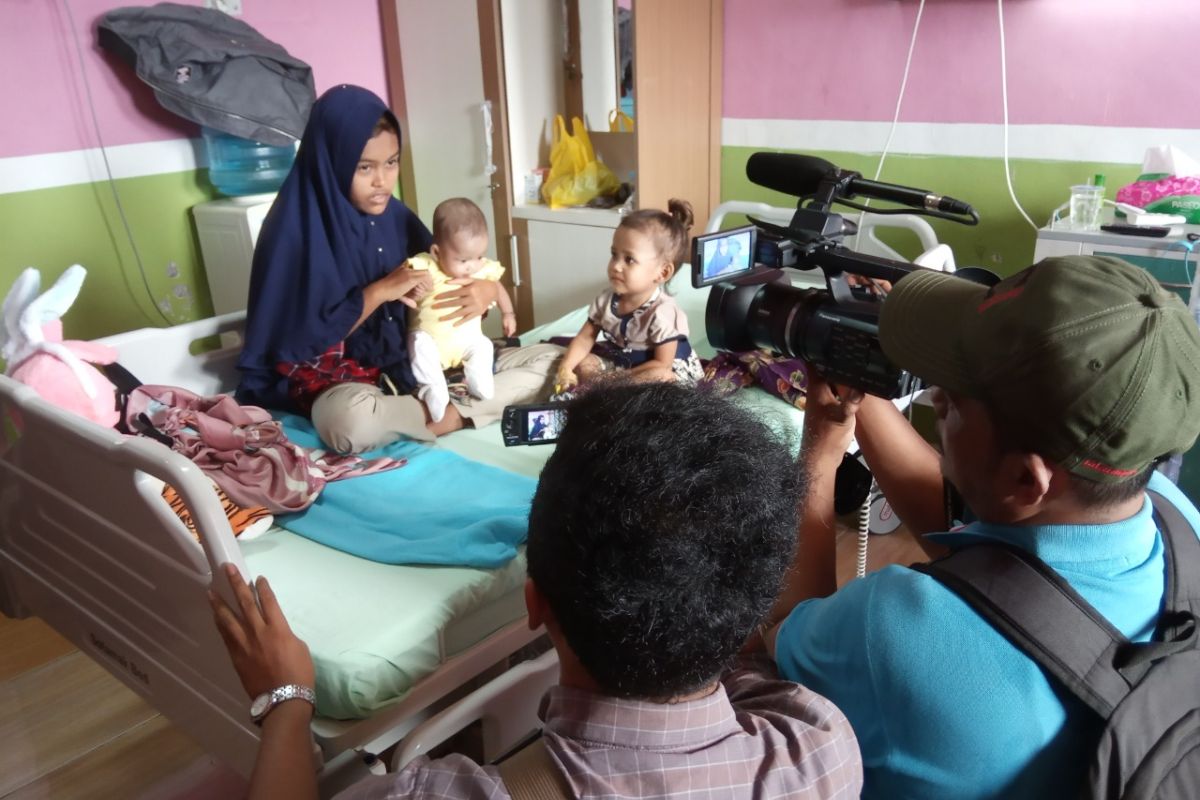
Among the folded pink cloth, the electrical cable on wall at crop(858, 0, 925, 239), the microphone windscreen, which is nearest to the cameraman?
the microphone windscreen

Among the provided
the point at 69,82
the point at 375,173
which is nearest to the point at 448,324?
the point at 375,173

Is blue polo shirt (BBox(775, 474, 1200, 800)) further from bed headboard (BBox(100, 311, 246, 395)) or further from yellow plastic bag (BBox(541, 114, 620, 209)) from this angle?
yellow plastic bag (BBox(541, 114, 620, 209))

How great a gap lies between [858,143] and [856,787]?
2533mm

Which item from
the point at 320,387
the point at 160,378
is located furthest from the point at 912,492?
the point at 160,378

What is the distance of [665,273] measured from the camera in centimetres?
230

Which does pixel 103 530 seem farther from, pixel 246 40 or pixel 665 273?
pixel 246 40

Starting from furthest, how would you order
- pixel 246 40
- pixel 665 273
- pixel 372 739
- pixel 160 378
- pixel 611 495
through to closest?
1. pixel 246 40
2. pixel 665 273
3. pixel 160 378
4. pixel 372 739
5. pixel 611 495

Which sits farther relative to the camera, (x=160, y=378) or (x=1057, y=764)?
(x=160, y=378)

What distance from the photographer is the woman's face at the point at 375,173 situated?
2.04m

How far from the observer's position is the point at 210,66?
2.70m

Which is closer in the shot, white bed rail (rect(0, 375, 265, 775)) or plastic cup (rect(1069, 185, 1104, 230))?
white bed rail (rect(0, 375, 265, 775))

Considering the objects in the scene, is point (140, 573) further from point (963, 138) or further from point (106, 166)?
point (963, 138)

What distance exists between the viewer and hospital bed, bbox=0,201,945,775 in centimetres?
123

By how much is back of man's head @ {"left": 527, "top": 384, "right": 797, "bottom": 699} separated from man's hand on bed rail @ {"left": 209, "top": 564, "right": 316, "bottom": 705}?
0.49m
